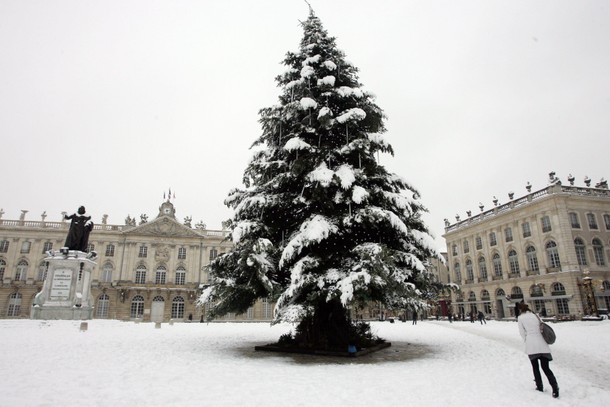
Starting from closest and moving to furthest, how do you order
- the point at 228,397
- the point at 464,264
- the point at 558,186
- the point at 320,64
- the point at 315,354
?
the point at 228,397 < the point at 315,354 < the point at 320,64 < the point at 558,186 < the point at 464,264

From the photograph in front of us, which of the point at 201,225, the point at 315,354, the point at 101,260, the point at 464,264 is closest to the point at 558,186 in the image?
the point at 464,264

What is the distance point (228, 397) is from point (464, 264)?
165 ft

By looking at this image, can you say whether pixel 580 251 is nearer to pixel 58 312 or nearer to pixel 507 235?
pixel 507 235

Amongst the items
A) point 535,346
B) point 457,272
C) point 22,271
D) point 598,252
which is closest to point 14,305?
point 22,271

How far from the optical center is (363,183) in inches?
450

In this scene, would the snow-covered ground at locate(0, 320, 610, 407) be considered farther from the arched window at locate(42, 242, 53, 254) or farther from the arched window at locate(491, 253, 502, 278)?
the arched window at locate(42, 242, 53, 254)

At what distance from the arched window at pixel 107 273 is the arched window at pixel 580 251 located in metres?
54.1

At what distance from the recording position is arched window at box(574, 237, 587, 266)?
120 ft

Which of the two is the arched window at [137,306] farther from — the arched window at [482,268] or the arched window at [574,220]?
the arched window at [574,220]

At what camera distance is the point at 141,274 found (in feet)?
173

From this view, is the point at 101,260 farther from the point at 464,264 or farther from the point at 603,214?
the point at 603,214

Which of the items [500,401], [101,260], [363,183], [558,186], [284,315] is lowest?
[500,401]

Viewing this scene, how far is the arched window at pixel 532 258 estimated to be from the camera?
130 ft

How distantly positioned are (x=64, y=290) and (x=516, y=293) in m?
41.3
